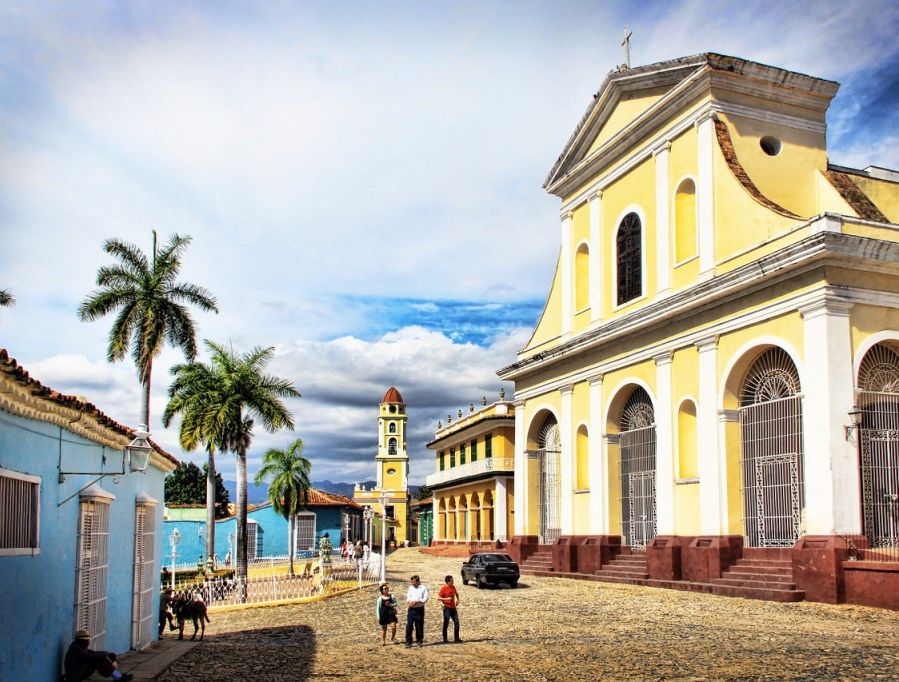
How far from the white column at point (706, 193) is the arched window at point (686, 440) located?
3.35 meters

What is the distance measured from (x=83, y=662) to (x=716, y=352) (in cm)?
1611

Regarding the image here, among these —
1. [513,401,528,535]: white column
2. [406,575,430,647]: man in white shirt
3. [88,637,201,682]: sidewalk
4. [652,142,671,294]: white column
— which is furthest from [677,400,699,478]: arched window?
[88,637,201,682]: sidewalk

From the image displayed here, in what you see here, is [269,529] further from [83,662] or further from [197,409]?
[83,662]

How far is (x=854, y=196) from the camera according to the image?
74.7 feet

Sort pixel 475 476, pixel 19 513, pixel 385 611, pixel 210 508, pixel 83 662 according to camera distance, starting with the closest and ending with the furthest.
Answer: pixel 19 513, pixel 83 662, pixel 385 611, pixel 210 508, pixel 475 476

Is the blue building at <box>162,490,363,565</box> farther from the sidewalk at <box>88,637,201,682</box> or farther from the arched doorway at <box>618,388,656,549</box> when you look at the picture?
the sidewalk at <box>88,637,201,682</box>

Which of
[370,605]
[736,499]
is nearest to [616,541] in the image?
[736,499]

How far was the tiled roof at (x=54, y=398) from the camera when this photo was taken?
7482 millimetres

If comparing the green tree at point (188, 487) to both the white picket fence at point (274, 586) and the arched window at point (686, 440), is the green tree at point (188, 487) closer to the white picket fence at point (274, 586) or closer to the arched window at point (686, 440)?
the white picket fence at point (274, 586)

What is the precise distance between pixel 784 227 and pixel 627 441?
8564 millimetres

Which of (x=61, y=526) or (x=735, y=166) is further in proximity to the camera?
(x=735, y=166)

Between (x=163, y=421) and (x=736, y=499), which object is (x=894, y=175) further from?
(x=163, y=421)

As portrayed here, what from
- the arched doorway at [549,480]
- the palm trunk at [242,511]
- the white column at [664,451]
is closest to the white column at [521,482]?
the arched doorway at [549,480]

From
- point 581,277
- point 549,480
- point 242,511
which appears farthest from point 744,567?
point 242,511
